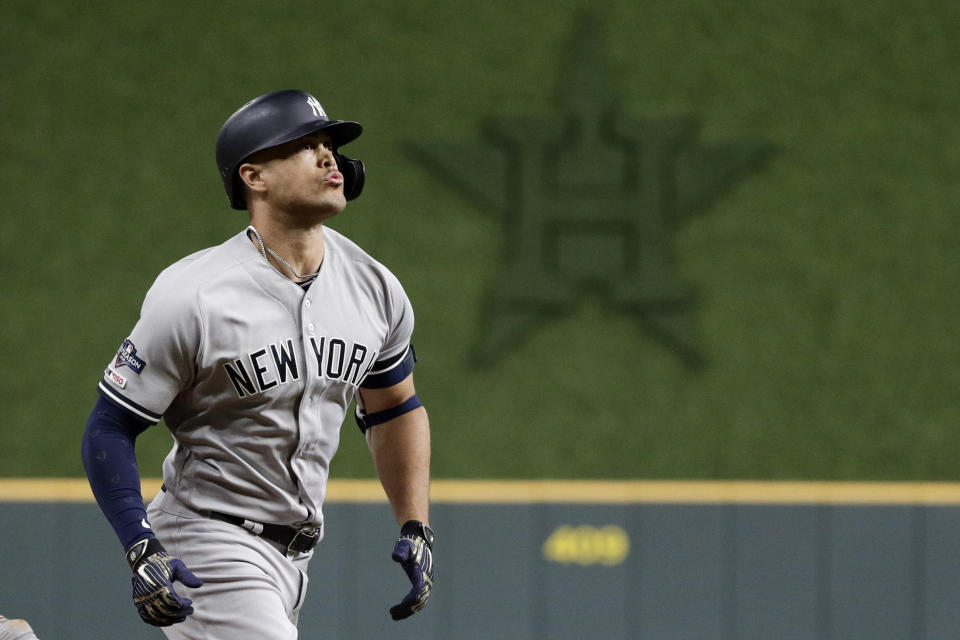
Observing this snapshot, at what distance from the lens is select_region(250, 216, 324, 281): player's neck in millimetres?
2275

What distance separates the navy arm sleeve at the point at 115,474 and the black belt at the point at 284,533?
18cm

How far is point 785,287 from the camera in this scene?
479cm

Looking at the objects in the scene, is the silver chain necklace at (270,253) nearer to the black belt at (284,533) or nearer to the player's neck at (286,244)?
the player's neck at (286,244)

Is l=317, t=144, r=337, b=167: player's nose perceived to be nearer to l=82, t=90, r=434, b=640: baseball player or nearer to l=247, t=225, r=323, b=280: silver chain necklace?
l=82, t=90, r=434, b=640: baseball player

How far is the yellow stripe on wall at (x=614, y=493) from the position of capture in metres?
4.58

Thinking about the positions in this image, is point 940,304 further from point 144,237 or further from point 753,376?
point 144,237

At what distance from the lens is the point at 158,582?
1957mm

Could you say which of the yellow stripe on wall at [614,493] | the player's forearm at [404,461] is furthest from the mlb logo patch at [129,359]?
the yellow stripe on wall at [614,493]

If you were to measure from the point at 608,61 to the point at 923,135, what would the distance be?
4.37 feet

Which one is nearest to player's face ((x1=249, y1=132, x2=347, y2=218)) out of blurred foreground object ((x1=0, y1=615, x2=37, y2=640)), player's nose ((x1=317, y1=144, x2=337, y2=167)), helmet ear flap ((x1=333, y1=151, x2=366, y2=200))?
player's nose ((x1=317, y1=144, x2=337, y2=167))

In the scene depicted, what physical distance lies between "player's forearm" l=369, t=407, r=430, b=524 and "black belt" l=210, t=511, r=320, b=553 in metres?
0.23

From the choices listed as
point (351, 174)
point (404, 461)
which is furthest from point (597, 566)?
point (351, 174)

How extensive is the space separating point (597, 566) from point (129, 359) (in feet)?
9.35

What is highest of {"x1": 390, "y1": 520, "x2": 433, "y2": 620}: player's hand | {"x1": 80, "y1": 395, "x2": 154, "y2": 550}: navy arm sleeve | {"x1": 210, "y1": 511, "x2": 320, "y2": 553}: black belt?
{"x1": 80, "y1": 395, "x2": 154, "y2": 550}: navy arm sleeve
